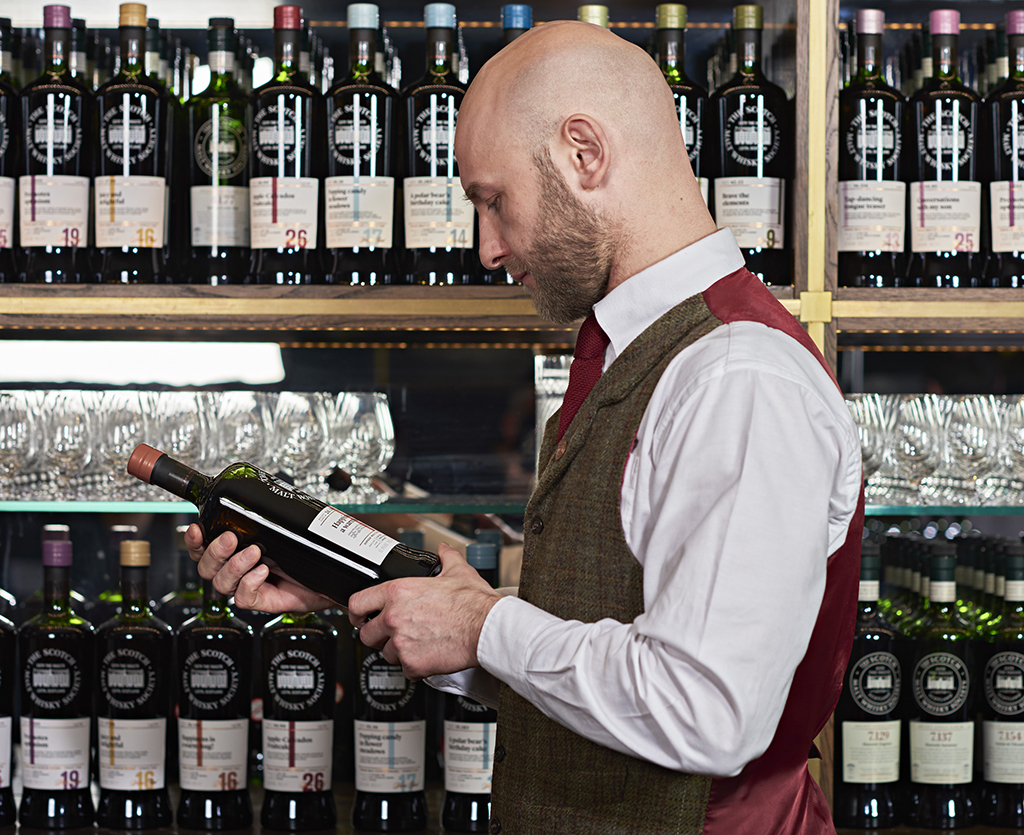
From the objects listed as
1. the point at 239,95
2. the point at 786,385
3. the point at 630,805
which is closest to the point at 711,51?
the point at 239,95

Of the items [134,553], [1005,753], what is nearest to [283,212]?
[134,553]

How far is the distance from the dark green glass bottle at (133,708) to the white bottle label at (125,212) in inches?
18.0

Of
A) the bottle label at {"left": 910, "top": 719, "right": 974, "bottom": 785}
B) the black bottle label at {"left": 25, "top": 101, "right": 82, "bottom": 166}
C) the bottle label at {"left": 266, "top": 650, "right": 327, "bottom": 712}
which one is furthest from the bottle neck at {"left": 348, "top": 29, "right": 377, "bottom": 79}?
the bottle label at {"left": 910, "top": 719, "right": 974, "bottom": 785}

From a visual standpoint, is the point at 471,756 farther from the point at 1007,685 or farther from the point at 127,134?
the point at 127,134

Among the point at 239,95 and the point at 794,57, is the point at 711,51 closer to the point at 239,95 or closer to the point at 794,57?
the point at 794,57

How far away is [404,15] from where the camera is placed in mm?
1870

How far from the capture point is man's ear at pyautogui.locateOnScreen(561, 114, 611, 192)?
983mm

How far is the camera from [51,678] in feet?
5.54

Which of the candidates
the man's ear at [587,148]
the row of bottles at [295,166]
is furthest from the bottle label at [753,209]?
the man's ear at [587,148]

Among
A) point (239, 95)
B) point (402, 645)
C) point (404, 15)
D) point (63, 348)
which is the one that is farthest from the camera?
point (63, 348)

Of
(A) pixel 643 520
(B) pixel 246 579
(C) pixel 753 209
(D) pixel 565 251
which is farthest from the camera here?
(C) pixel 753 209

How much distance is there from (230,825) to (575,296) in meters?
1.05

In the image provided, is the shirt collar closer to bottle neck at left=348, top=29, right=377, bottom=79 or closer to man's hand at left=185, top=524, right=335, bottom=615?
man's hand at left=185, top=524, right=335, bottom=615

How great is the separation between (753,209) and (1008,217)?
0.40m
